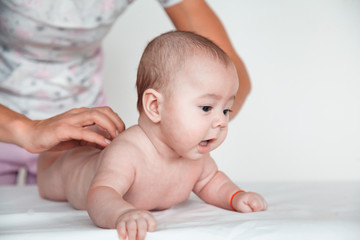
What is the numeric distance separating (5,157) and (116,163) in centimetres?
71

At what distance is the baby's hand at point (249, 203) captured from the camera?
1000 millimetres

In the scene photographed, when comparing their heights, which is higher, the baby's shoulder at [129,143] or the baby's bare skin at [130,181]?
the baby's shoulder at [129,143]

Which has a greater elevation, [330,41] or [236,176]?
[330,41]

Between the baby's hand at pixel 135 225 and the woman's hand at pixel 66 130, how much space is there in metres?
0.32

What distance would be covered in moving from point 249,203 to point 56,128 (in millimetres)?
457

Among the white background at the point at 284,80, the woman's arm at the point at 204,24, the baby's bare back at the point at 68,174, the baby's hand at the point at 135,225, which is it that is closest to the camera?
the baby's hand at the point at 135,225

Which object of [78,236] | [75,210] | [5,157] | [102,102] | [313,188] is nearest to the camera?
[78,236]

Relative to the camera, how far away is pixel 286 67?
249 centimetres

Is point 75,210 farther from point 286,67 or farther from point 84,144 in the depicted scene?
point 286,67

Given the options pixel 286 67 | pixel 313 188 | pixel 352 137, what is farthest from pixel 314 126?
pixel 313 188

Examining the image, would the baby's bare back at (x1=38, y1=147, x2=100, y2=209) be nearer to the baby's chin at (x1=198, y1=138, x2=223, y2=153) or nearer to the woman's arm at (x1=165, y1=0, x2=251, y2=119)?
the baby's chin at (x1=198, y1=138, x2=223, y2=153)

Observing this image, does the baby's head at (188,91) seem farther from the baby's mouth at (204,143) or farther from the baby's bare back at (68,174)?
the baby's bare back at (68,174)

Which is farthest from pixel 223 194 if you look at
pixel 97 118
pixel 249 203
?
pixel 97 118

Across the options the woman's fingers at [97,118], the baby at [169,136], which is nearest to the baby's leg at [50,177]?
the baby at [169,136]
